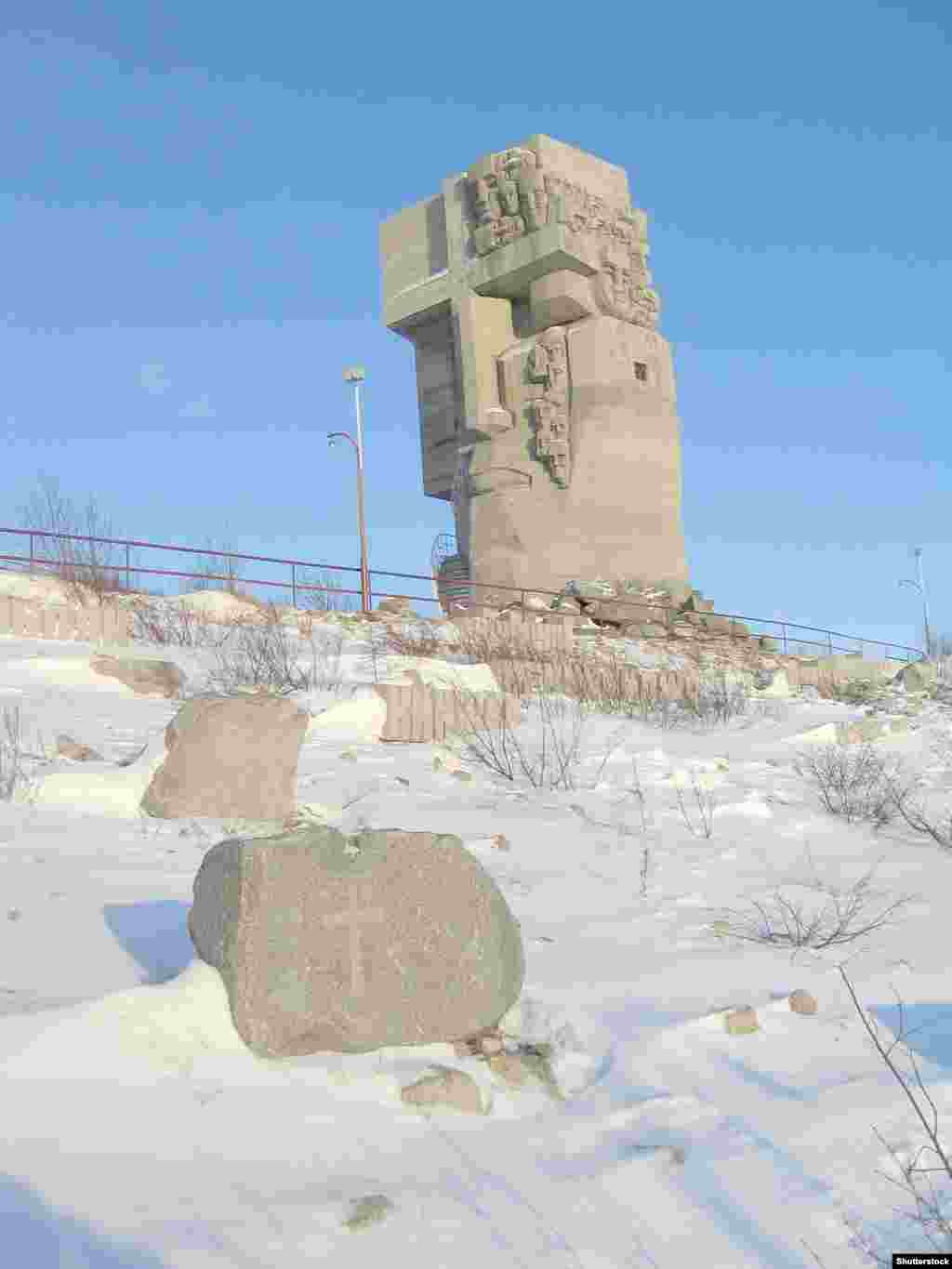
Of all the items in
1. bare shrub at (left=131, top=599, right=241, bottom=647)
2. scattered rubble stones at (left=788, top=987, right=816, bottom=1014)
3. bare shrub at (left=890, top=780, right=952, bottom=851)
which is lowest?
bare shrub at (left=890, top=780, right=952, bottom=851)

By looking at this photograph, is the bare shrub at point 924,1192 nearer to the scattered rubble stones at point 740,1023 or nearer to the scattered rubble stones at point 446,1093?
the scattered rubble stones at point 740,1023

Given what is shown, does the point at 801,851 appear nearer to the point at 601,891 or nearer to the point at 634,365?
the point at 601,891

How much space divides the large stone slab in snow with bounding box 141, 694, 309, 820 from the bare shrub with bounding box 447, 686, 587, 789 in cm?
183

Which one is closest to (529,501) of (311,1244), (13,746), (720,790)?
(720,790)

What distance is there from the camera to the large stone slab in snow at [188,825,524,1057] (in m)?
2.15

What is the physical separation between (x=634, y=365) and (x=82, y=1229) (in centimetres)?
2100

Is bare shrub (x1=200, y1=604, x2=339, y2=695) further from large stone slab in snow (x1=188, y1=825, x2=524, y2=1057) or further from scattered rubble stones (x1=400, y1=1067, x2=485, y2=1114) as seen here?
scattered rubble stones (x1=400, y1=1067, x2=485, y2=1114)

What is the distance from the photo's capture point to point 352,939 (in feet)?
7.35

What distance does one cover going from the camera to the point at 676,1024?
8.37 ft

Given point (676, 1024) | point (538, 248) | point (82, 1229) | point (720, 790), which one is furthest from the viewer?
point (538, 248)

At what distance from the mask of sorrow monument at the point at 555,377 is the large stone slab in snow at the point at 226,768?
15924 mm

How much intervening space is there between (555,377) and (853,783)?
15.7m

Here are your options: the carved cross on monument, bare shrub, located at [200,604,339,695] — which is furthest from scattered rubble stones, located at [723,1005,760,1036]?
bare shrub, located at [200,604,339,695]

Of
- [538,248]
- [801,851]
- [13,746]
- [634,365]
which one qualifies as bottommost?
[801,851]
